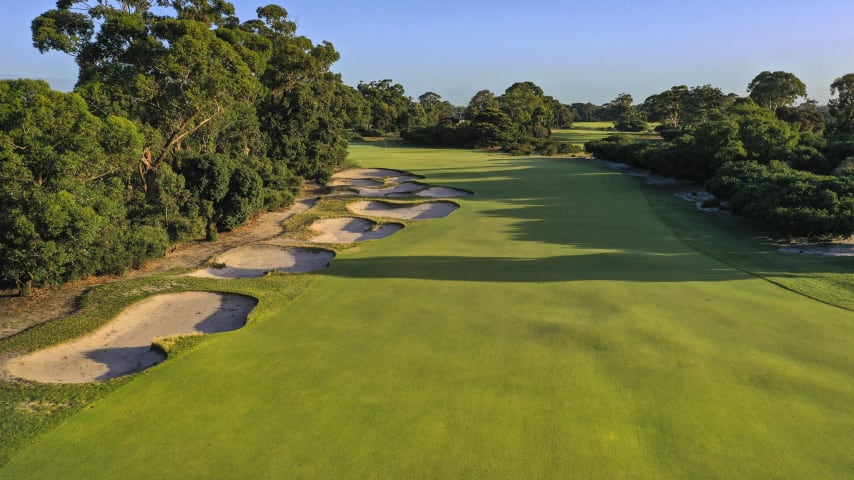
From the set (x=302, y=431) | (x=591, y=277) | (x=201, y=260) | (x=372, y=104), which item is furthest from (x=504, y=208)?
(x=372, y=104)

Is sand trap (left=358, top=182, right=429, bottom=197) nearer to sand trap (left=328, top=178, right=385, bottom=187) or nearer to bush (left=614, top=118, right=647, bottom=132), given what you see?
sand trap (left=328, top=178, right=385, bottom=187)

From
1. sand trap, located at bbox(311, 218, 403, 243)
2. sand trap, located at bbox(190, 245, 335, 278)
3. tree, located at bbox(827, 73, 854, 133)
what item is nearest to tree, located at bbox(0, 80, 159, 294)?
sand trap, located at bbox(190, 245, 335, 278)

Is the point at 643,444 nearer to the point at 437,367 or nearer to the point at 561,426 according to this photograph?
the point at 561,426

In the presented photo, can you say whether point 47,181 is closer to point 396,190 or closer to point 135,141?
point 135,141

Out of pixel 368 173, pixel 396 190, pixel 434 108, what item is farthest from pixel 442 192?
pixel 434 108

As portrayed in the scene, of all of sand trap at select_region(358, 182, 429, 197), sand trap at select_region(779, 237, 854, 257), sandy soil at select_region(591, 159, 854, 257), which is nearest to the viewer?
sand trap at select_region(779, 237, 854, 257)
